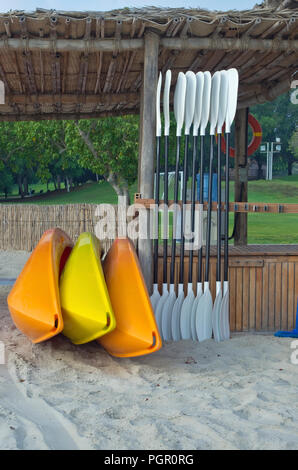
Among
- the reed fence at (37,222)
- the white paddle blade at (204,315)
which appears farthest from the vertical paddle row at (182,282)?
the reed fence at (37,222)

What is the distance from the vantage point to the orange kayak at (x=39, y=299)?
11.4ft

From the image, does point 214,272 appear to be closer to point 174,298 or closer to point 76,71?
point 174,298

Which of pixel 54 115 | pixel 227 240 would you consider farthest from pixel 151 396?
pixel 54 115

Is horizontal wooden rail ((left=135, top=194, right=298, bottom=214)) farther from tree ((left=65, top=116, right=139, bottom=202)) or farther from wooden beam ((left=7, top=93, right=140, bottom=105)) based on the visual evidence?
tree ((left=65, top=116, right=139, bottom=202))

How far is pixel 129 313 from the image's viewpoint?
12.1 feet

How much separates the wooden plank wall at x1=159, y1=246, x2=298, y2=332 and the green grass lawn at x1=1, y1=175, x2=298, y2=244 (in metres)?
11.1

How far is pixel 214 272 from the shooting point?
4.57 meters

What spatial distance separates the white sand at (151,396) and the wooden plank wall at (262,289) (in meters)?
0.29

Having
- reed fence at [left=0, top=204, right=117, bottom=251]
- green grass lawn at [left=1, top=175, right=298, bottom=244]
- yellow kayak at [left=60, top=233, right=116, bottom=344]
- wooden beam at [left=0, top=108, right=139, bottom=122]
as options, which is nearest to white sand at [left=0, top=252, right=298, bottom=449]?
yellow kayak at [left=60, top=233, right=116, bottom=344]

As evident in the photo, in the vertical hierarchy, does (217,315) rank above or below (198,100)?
below

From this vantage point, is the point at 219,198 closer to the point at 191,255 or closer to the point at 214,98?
the point at 191,255

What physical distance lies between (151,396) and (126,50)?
2.83 metres

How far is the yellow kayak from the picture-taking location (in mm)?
3486
